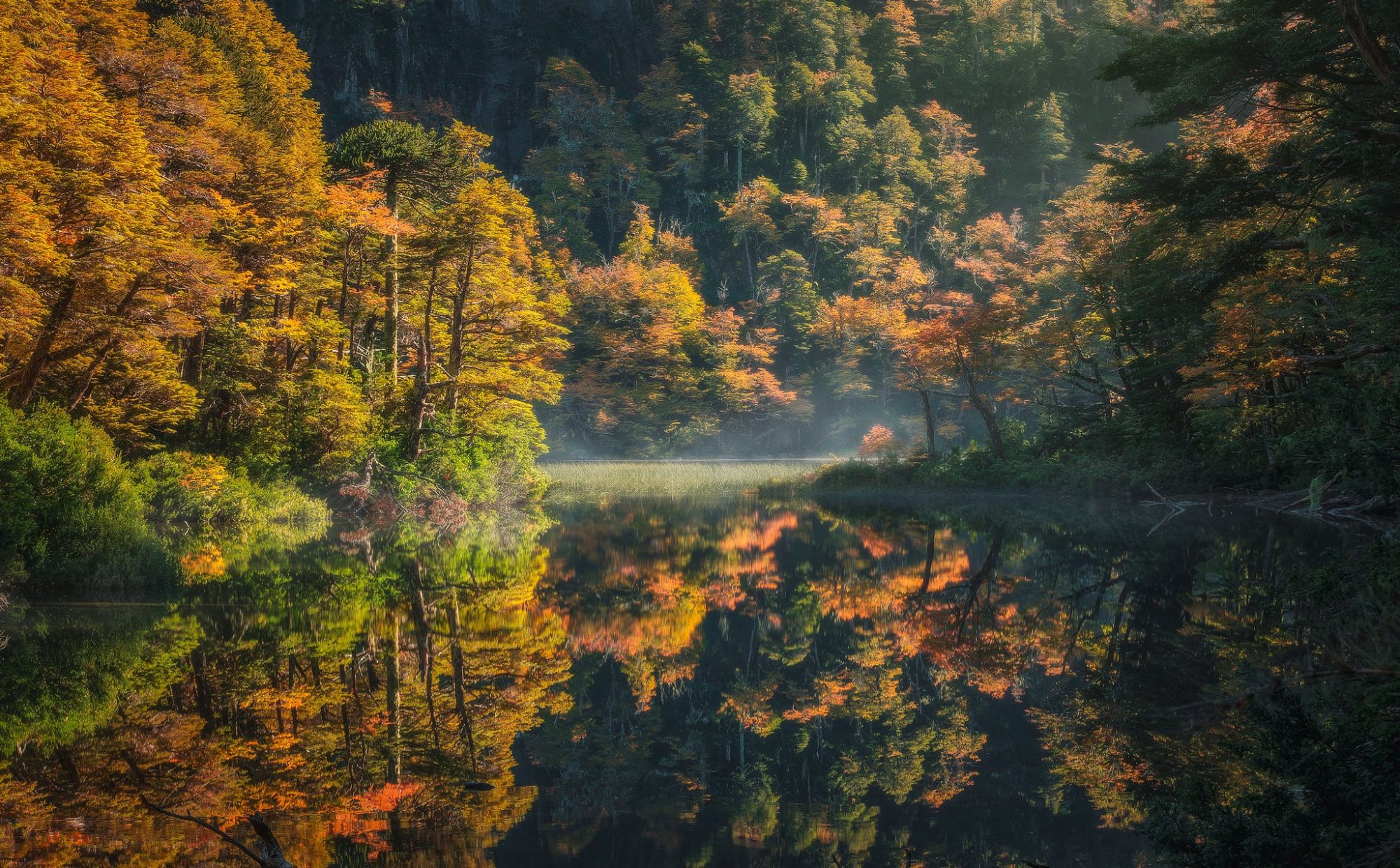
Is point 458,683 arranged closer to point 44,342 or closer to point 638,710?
point 638,710

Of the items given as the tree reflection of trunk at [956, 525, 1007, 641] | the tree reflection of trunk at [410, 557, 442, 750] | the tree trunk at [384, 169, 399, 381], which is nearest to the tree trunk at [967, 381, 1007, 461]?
the tree reflection of trunk at [956, 525, 1007, 641]

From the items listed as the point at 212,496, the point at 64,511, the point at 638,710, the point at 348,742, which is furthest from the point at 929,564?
the point at 212,496

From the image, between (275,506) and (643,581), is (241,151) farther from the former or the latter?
(643,581)

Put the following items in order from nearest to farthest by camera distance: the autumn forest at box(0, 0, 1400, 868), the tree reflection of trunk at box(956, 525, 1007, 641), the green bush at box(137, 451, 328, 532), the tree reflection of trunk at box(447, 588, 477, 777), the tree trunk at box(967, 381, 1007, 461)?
the autumn forest at box(0, 0, 1400, 868) → the tree reflection of trunk at box(447, 588, 477, 777) → the tree reflection of trunk at box(956, 525, 1007, 641) → the green bush at box(137, 451, 328, 532) → the tree trunk at box(967, 381, 1007, 461)

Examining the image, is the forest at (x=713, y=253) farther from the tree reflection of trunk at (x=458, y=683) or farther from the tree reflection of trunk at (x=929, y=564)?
the tree reflection of trunk at (x=458, y=683)

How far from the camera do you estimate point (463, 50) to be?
181 ft

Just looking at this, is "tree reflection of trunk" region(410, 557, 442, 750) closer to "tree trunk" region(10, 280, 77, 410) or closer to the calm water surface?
the calm water surface

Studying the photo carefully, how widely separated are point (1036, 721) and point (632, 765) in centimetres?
284

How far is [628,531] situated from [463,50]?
4874 centimetres

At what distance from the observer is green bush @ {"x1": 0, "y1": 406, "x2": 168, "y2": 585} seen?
31.2ft

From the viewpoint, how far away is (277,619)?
8781 mm

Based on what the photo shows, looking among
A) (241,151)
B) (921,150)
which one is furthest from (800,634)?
(921,150)

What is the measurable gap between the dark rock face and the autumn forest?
938 inches

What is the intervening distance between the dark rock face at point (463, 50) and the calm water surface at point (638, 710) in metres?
47.8
